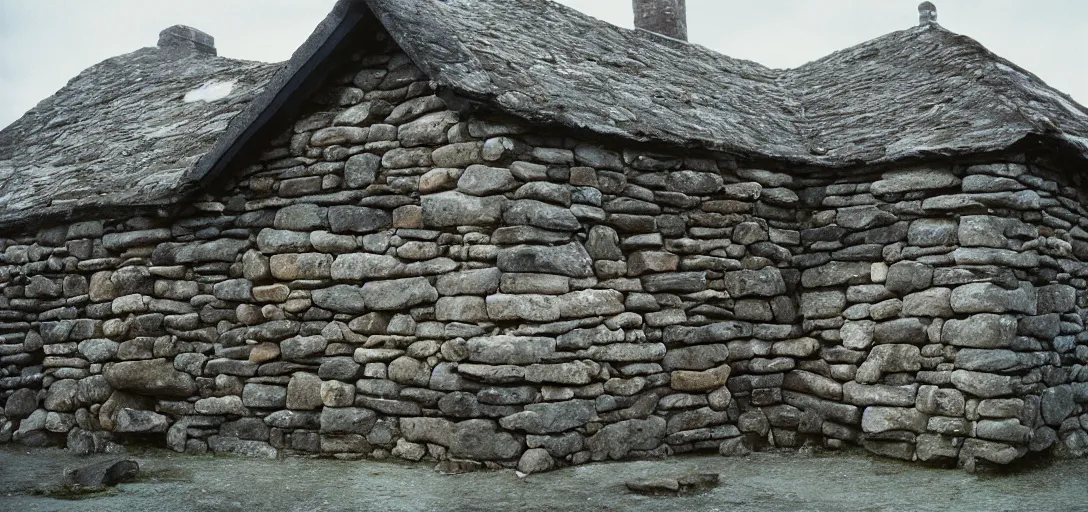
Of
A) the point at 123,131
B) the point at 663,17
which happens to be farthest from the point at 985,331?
the point at 123,131

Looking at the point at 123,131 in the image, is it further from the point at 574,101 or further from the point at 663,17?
the point at 663,17

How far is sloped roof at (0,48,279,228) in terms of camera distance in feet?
23.8

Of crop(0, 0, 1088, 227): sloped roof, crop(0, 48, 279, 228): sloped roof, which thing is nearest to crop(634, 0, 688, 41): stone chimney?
crop(0, 0, 1088, 227): sloped roof

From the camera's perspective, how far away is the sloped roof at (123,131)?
23.8 feet

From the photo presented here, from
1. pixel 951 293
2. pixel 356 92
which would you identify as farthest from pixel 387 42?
pixel 951 293

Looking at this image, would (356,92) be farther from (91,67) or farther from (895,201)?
(91,67)

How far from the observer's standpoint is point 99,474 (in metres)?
5.35

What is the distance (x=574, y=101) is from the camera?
6.14 m

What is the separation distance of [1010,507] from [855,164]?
2.65 metres

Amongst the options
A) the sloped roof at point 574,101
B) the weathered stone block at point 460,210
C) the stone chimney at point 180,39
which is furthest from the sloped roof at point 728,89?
the stone chimney at point 180,39

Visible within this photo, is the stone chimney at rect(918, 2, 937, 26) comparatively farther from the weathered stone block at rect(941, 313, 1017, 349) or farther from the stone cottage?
the weathered stone block at rect(941, 313, 1017, 349)

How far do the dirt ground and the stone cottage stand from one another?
0.22 m

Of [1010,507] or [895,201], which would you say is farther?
[895,201]

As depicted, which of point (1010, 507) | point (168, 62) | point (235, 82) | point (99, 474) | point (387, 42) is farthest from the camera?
point (168, 62)
